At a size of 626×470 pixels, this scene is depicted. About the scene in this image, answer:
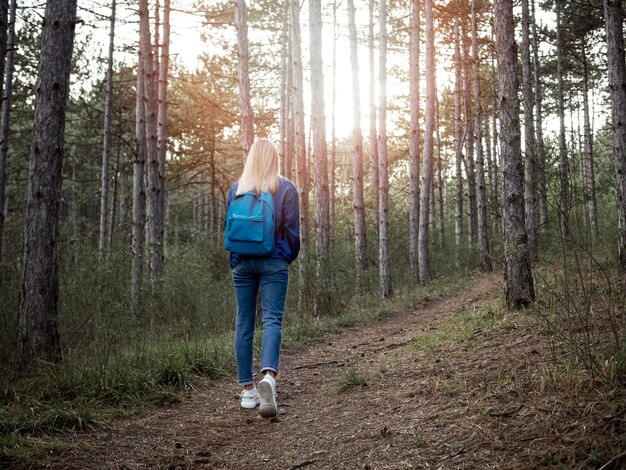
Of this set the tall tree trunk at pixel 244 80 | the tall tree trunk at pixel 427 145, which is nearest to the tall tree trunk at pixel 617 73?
the tall tree trunk at pixel 427 145

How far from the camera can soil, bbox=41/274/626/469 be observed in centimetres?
246

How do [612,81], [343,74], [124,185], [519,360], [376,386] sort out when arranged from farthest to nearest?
[124,185] → [343,74] → [612,81] → [376,386] → [519,360]

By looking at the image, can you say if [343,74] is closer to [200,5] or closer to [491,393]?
[200,5]

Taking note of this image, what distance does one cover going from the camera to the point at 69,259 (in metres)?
8.80

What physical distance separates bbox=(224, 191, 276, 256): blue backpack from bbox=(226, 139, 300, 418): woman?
8 cm

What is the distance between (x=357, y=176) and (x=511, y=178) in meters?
7.67

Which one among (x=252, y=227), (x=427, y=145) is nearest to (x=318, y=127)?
(x=427, y=145)

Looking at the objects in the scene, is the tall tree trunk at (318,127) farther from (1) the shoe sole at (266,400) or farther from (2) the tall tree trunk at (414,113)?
(1) the shoe sole at (266,400)

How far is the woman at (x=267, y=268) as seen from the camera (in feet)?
13.2

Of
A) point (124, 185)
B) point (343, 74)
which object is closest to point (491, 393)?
point (343, 74)

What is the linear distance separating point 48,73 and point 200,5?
1248 centimetres

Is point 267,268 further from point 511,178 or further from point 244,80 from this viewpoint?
point 244,80

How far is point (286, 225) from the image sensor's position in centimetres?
408

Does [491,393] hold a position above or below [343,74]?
below
